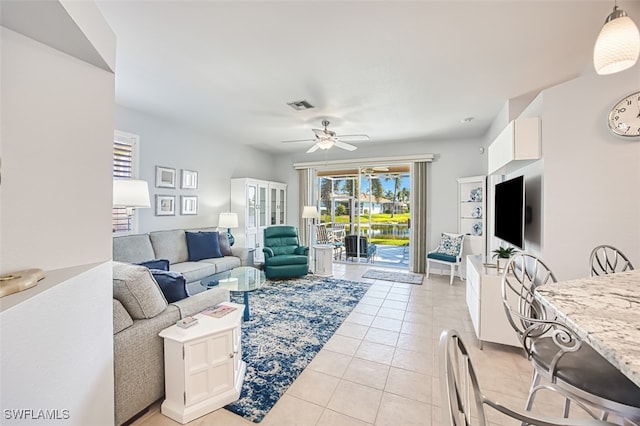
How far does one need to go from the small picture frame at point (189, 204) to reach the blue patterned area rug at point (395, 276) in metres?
3.50

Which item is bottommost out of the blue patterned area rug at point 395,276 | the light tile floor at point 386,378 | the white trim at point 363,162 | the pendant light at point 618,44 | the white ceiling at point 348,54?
the light tile floor at point 386,378

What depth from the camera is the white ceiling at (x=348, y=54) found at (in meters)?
1.86

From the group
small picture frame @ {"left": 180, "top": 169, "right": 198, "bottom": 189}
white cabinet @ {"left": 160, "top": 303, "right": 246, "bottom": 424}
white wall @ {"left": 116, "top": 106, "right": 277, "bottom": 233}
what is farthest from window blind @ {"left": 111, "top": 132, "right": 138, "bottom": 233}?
white cabinet @ {"left": 160, "top": 303, "right": 246, "bottom": 424}

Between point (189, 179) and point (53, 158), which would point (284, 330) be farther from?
point (189, 179)

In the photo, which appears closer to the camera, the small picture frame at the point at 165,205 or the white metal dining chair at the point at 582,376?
the white metal dining chair at the point at 582,376

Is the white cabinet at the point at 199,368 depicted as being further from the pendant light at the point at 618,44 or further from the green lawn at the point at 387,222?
the green lawn at the point at 387,222

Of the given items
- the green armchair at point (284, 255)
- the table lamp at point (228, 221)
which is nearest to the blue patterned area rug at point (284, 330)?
the green armchair at point (284, 255)

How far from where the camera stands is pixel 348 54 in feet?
7.81

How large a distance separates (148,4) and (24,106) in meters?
1.27

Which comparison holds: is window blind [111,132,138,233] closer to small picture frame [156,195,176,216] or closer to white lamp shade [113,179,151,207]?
small picture frame [156,195,176,216]

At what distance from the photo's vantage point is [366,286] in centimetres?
462

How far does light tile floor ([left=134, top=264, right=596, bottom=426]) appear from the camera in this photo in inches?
68.7

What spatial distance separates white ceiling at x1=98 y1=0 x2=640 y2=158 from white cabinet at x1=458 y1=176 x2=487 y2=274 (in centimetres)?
145

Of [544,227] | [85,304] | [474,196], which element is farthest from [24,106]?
[474,196]
